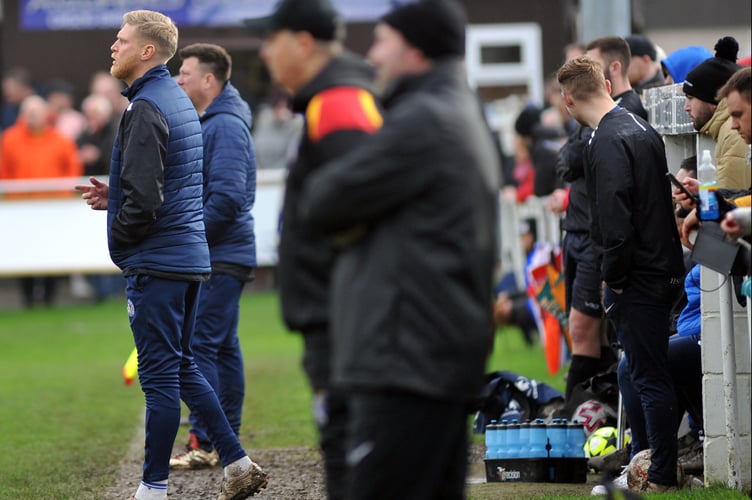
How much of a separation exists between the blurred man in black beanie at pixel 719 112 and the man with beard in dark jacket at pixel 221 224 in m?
2.72

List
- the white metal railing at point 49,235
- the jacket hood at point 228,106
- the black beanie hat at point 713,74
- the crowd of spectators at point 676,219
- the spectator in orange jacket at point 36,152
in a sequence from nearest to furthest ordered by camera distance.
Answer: the crowd of spectators at point 676,219, the black beanie hat at point 713,74, the jacket hood at point 228,106, the white metal railing at point 49,235, the spectator in orange jacket at point 36,152

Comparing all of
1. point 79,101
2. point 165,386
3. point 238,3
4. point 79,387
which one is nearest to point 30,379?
point 79,387

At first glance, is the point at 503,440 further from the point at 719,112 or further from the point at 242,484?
the point at 719,112

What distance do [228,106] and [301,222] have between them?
4.27m

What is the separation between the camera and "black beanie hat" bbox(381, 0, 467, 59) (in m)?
4.52

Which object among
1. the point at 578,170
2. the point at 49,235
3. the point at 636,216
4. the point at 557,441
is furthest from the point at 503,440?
the point at 49,235

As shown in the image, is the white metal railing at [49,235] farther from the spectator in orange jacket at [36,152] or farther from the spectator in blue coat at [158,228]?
the spectator in blue coat at [158,228]

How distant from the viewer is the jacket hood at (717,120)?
276 inches

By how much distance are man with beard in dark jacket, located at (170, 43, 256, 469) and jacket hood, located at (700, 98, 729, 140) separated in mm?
2859

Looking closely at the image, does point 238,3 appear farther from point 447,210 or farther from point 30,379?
point 447,210

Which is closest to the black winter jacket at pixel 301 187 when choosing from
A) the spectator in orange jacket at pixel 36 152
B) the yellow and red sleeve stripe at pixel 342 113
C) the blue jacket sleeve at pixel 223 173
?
the yellow and red sleeve stripe at pixel 342 113

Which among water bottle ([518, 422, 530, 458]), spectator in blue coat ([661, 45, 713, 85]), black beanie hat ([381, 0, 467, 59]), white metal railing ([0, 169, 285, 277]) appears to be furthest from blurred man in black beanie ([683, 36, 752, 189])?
white metal railing ([0, 169, 285, 277])

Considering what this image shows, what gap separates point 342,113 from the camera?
15.2 feet

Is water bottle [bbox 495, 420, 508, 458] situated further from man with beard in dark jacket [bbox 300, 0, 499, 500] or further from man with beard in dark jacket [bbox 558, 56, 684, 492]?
man with beard in dark jacket [bbox 300, 0, 499, 500]
